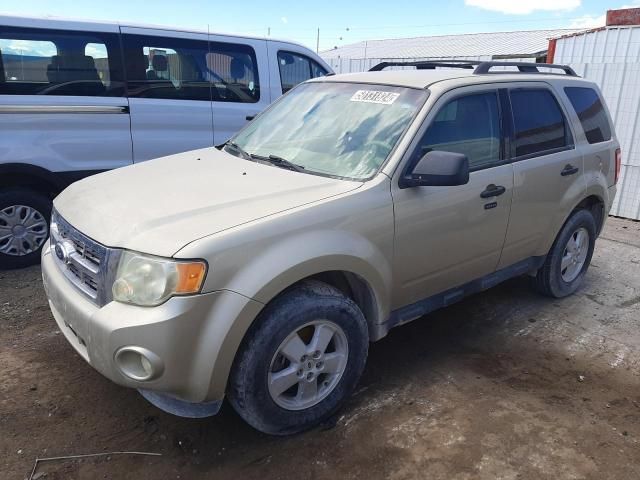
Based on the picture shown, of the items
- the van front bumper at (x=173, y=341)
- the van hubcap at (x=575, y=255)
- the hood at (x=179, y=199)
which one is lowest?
the van hubcap at (x=575, y=255)

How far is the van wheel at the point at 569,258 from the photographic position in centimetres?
436

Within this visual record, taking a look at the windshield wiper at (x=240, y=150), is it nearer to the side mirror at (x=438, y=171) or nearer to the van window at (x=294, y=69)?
the side mirror at (x=438, y=171)

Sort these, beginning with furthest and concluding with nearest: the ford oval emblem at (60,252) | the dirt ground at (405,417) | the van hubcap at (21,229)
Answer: the van hubcap at (21,229), the ford oval emblem at (60,252), the dirt ground at (405,417)

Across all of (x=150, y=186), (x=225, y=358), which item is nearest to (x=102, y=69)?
(x=150, y=186)

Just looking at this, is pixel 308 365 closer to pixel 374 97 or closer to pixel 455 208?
pixel 455 208

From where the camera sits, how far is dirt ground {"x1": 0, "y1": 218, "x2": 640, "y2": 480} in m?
2.58

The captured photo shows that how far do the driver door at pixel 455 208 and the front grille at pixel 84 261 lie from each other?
4.85ft

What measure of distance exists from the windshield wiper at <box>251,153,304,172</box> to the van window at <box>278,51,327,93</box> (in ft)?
10.0

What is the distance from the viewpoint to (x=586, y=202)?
4.55 m

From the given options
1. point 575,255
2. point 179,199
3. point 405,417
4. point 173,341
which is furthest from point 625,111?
point 173,341

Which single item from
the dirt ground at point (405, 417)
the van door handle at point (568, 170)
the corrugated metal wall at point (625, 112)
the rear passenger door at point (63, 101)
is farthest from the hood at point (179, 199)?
the corrugated metal wall at point (625, 112)

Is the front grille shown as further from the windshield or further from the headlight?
the windshield

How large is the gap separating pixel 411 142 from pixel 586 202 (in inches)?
91.3

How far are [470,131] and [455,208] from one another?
22.7 inches
